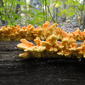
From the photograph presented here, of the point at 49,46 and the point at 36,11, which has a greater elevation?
the point at 36,11

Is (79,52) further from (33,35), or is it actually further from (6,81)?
(33,35)

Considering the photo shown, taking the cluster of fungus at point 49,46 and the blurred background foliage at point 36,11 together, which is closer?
the cluster of fungus at point 49,46

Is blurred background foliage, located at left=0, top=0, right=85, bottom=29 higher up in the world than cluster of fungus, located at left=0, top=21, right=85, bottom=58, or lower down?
higher up

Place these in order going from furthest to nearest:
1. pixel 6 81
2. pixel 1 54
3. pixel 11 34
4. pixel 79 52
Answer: pixel 11 34, pixel 1 54, pixel 6 81, pixel 79 52

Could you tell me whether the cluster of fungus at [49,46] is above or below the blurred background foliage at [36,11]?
below

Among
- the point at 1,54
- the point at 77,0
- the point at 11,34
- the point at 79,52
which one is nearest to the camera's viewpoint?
the point at 79,52

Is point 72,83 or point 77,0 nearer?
point 72,83

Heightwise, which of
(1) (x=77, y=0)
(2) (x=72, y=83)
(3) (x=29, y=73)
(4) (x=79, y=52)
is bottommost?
(2) (x=72, y=83)

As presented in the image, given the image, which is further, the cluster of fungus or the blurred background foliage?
the blurred background foliage

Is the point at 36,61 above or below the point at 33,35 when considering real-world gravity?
below

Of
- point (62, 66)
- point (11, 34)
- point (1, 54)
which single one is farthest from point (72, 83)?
point (11, 34)

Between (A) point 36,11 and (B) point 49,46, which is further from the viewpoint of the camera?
(A) point 36,11
